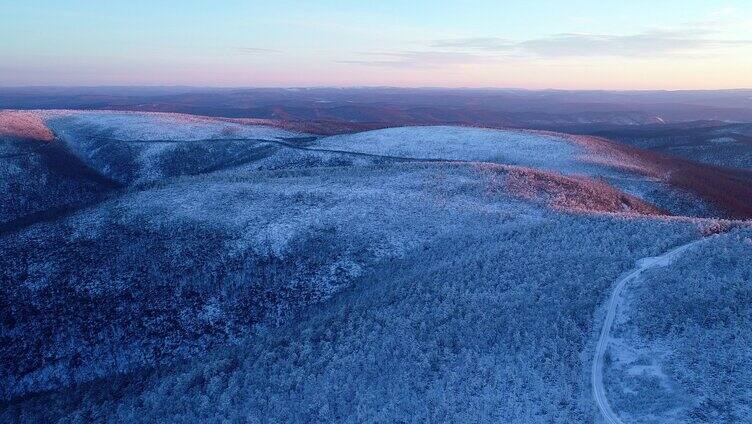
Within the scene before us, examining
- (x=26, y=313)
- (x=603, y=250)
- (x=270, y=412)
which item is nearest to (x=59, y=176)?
(x=26, y=313)

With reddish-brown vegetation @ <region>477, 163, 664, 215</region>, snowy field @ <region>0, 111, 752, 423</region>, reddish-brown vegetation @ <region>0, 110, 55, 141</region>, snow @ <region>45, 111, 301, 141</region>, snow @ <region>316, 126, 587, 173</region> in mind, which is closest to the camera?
snowy field @ <region>0, 111, 752, 423</region>

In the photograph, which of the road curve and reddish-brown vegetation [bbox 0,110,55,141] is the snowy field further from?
reddish-brown vegetation [bbox 0,110,55,141]

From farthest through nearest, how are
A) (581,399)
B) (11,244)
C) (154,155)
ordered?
1. (154,155)
2. (11,244)
3. (581,399)

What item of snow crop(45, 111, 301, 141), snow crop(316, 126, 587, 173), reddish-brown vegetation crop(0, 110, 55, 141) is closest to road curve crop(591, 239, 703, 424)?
snow crop(316, 126, 587, 173)

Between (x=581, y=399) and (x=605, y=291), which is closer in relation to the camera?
(x=581, y=399)

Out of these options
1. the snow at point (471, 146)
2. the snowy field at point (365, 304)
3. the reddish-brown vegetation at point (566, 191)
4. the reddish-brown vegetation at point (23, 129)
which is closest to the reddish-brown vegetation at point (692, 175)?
the snow at point (471, 146)

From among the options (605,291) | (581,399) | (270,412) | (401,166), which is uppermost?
(401,166)

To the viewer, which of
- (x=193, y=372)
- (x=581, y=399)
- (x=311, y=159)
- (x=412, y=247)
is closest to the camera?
(x=581, y=399)

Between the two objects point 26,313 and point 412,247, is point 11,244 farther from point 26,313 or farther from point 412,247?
point 412,247

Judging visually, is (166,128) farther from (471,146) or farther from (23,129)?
(471,146)
